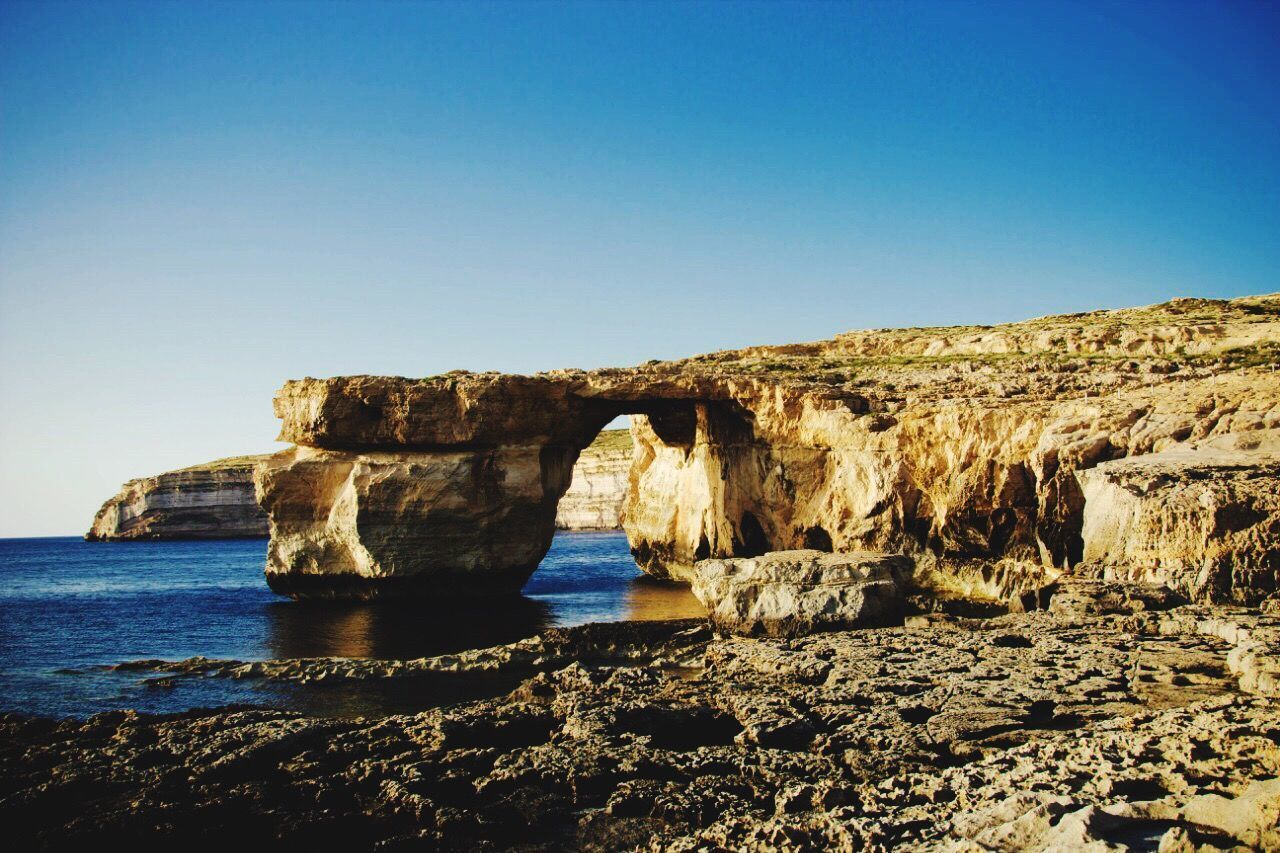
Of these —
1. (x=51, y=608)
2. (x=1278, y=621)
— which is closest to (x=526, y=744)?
(x=1278, y=621)

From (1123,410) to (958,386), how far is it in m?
7.47

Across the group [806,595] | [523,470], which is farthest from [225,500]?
[806,595]

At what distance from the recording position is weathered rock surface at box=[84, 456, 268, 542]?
103m

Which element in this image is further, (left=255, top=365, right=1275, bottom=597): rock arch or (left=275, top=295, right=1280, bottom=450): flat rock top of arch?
(left=275, top=295, right=1280, bottom=450): flat rock top of arch

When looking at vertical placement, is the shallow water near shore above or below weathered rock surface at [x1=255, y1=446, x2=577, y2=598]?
below

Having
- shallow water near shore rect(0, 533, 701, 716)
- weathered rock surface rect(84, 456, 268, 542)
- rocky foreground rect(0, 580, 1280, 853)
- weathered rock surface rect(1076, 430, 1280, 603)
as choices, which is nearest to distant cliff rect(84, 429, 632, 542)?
weathered rock surface rect(84, 456, 268, 542)

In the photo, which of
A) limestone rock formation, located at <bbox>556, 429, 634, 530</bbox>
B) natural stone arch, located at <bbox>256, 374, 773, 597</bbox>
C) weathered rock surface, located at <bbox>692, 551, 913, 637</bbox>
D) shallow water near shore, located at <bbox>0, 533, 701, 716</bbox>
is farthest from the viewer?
limestone rock formation, located at <bbox>556, 429, 634, 530</bbox>

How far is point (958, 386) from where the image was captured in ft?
106

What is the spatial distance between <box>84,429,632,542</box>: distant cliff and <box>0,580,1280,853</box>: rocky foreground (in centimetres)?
8242

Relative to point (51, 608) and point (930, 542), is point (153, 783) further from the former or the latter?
point (51, 608)

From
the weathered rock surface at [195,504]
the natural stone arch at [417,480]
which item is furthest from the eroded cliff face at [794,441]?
the weathered rock surface at [195,504]

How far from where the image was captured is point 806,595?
2223 cm

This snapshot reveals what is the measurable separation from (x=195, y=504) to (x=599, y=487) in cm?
4640

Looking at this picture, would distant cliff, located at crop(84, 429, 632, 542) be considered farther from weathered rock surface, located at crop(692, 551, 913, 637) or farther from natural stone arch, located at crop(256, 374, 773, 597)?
weathered rock surface, located at crop(692, 551, 913, 637)
